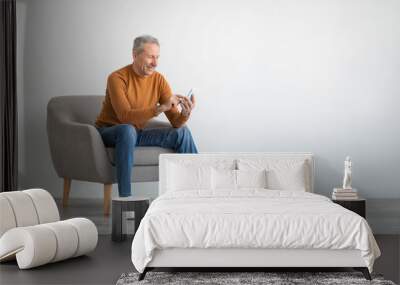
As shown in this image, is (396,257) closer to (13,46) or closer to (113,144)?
(113,144)

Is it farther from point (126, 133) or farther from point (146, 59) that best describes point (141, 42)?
point (126, 133)

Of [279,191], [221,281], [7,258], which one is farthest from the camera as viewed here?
[279,191]

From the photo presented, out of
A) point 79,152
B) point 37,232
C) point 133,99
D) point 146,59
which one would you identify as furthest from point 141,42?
point 37,232

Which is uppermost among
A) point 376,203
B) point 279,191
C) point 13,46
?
point 13,46

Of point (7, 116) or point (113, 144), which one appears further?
point (7, 116)

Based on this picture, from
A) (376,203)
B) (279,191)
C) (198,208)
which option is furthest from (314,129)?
(198,208)

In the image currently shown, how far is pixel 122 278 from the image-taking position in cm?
370

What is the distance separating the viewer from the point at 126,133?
5.67 meters

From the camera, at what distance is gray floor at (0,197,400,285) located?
3.70 metres

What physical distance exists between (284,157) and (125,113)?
142 cm

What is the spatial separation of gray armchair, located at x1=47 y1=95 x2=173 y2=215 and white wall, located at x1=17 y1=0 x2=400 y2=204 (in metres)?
0.90

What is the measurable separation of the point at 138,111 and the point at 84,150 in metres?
0.56

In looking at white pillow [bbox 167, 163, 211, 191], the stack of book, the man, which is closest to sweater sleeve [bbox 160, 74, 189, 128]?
the man

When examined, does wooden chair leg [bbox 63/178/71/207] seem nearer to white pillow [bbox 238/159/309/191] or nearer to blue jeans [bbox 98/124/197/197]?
blue jeans [bbox 98/124/197/197]
